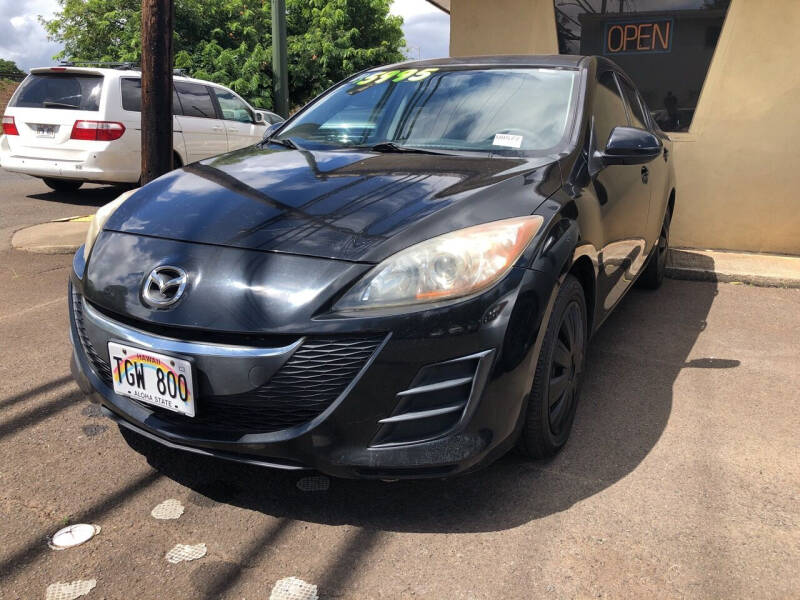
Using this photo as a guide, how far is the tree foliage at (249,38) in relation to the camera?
876 inches

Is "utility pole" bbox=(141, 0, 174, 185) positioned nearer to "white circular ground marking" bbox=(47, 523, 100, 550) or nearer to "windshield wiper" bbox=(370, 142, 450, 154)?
"windshield wiper" bbox=(370, 142, 450, 154)

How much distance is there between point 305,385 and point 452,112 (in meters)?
1.77

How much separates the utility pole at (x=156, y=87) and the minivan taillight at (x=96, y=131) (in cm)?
352

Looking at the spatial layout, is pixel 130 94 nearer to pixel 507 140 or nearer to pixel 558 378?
pixel 507 140

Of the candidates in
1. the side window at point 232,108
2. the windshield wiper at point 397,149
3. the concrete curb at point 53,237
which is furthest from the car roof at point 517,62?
the side window at point 232,108

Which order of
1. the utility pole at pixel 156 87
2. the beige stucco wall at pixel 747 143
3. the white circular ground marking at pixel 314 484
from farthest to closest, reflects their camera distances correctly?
the beige stucco wall at pixel 747 143, the utility pole at pixel 156 87, the white circular ground marking at pixel 314 484

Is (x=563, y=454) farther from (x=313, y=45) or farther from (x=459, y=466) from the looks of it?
(x=313, y=45)

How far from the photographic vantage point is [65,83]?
8.62 meters

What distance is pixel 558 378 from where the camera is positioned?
8.75ft

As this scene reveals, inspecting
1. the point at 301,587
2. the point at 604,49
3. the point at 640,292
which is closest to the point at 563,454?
the point at 301,587

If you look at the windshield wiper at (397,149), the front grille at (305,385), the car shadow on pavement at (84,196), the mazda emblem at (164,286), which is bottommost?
the car shadow on pavement at (84,196)

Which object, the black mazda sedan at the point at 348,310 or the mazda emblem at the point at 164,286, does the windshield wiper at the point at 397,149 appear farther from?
the mazda emblem at the point at 164,286

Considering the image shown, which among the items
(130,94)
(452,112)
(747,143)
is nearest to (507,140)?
(452,112)

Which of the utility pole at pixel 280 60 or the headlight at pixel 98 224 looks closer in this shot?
the headlight at pixel 98 224
